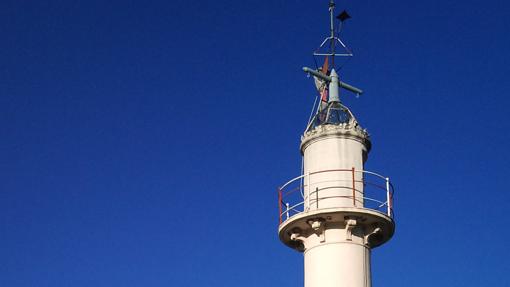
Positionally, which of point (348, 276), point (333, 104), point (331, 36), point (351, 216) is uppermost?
point (331, 36)

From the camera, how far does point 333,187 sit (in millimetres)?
25469

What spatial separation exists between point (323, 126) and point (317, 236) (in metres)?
3.69

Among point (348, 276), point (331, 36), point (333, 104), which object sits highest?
point (331, 36)

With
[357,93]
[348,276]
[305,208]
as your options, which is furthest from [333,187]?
[357,93]

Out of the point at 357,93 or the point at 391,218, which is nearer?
the point at 391,218

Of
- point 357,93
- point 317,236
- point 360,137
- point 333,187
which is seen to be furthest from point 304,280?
point 357,93

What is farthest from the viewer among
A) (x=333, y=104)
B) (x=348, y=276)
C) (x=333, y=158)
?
(x=333, y=104)

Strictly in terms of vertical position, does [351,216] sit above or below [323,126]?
below

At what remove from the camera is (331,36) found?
1164 inches

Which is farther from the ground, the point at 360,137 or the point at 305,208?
the point at 360,137

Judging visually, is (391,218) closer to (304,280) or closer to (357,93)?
(304,280)

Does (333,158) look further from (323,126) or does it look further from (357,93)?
(357,93)

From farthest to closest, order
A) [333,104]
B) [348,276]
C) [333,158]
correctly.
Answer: [333,104] → [333,158] → [348,276]

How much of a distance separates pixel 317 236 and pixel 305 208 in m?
0.93
